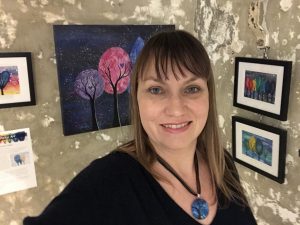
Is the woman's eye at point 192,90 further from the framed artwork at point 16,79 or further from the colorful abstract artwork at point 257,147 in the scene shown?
the framed artwork at point 16,79

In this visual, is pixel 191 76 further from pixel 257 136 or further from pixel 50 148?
pixel 50 148

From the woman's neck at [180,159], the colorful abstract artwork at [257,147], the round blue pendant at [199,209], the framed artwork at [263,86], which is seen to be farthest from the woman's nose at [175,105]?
the colorful abstract artwork at [257,147]

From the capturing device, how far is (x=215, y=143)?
3.66ft

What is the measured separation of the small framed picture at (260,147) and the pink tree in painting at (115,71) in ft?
2.17

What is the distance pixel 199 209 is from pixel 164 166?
6.3 inches

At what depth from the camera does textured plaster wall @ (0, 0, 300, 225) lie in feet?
5.02

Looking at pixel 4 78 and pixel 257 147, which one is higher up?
pixel 4 78

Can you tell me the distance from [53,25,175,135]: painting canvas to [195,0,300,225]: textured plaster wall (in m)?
0.34

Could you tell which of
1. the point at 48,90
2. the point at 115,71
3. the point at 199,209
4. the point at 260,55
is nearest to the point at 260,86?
the point at 260,55

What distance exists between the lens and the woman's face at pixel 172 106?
920mm

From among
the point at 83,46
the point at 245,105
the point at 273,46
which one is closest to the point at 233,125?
the point at 245,105

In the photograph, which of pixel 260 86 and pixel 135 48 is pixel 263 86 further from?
pixel 135 48

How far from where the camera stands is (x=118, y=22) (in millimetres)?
1821

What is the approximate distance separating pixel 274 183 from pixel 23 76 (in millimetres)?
1382
